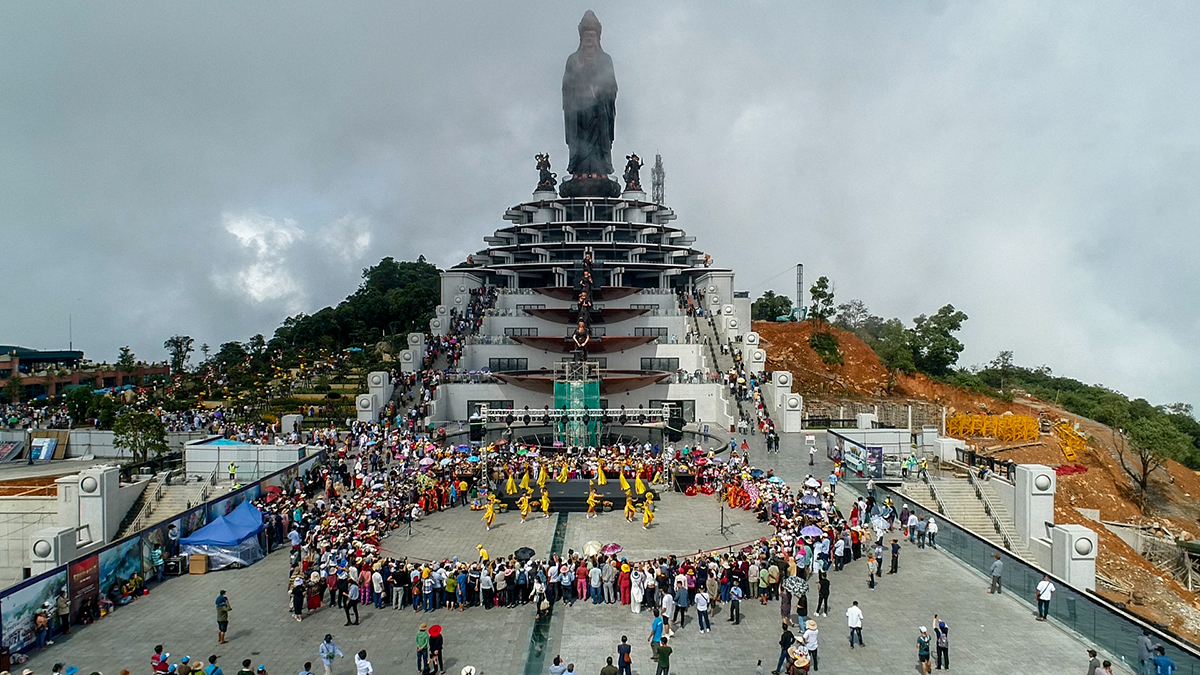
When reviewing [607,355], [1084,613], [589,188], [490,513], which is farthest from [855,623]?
[589,188]

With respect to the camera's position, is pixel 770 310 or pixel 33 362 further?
pixel 770 310

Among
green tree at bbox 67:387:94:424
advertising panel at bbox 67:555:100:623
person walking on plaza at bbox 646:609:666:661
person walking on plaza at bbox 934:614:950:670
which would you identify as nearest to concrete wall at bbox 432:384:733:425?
green tree at bbox 67:387:94:424

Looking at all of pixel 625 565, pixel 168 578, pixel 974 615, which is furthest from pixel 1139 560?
pixel 168 578

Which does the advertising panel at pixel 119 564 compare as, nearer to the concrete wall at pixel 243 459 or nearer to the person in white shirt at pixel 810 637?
the concrete wall at pixel 243 459

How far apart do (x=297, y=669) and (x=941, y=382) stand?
70317 millimetres

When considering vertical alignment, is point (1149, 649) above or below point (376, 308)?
below

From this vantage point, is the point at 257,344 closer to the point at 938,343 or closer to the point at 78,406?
the point at 78,406

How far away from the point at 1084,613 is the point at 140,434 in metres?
42.6

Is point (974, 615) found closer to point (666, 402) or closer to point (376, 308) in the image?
point (666, 402)

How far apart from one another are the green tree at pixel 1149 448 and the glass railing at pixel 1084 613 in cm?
3781

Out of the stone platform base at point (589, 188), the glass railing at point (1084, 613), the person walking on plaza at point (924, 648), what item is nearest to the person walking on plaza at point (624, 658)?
the person walking on plaza at point (924, 648)

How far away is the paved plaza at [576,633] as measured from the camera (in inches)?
617

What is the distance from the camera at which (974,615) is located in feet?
59.9

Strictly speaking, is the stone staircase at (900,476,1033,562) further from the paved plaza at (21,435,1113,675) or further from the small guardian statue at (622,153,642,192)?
the small guardian statue at (622,153,642,192)
